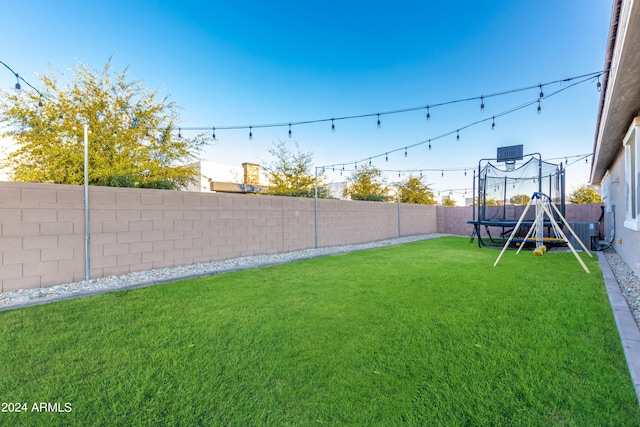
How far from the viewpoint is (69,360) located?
Result: 5.60ft

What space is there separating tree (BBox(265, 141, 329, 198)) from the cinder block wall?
2.54m

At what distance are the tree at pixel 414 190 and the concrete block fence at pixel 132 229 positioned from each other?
31.7ft

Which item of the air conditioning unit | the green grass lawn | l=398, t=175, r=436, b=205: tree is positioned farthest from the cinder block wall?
l=398, t=175, r=436, b=205: tree

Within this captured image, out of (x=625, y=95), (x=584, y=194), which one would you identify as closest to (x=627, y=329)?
(x=625, y=95)

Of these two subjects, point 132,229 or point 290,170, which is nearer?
point 132,229

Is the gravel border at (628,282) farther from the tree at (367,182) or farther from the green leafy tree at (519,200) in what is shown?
the tree at (367,182)

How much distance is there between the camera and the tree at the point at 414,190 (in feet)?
52.0

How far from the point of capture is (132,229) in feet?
13.5

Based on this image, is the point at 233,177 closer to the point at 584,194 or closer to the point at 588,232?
the point at 588,232

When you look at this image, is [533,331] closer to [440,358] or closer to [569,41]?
[440,358]

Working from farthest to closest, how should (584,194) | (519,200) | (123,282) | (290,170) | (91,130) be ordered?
1. (584,194)
2. (519,200)
3. (290,170)
4. (91,130)
5. (123,282)

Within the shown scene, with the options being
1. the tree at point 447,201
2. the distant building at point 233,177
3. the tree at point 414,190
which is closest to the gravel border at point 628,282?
the tree at point 414,190

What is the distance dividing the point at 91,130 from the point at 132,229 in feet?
8.13

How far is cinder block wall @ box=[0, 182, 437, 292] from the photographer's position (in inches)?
127
